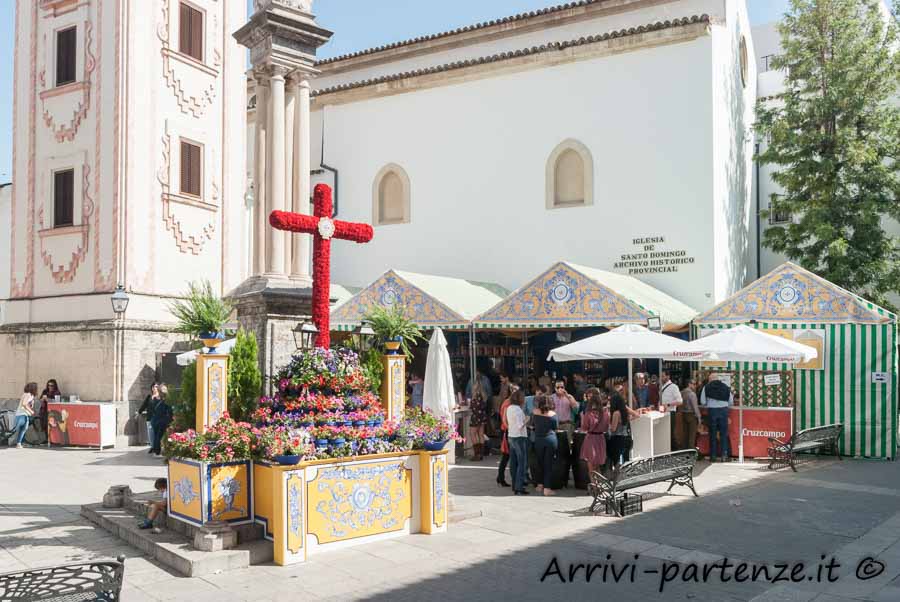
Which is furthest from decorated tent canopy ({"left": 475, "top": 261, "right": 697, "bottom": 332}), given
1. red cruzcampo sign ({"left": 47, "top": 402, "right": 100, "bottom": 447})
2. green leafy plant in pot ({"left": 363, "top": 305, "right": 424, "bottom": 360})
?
red cruzcampo sign ({"left": 47, "top": 402, "right": 100, "bottom": 447})

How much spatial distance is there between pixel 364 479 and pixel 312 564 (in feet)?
3.64

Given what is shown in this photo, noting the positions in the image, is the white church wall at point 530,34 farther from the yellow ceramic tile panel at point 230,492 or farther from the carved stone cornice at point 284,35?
the yellow ceramic tile panel at point 230,492

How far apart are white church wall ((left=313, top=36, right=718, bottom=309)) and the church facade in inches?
1.9

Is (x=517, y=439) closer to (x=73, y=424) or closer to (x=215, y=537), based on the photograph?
(x=215, y=537)

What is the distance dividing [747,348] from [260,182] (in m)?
8.66

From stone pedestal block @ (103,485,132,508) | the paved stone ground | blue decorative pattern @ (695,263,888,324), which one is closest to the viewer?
the paved stone ground

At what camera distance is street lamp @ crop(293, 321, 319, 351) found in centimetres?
1023

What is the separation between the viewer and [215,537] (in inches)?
329

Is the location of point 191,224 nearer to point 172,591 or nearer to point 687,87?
point 687,87

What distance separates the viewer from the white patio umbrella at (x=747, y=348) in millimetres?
14039

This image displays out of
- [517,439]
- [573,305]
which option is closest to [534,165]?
[573,305]

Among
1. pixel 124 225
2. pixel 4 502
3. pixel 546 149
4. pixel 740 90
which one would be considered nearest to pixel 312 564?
pixel 4 502

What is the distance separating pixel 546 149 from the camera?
71.4 ft

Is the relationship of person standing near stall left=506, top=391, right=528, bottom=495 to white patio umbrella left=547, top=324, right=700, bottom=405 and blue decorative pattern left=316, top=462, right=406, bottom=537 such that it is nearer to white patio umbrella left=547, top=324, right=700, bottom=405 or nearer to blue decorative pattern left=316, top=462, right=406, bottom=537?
white patio umbrella left=547, top=324, right=700, bottom=405
